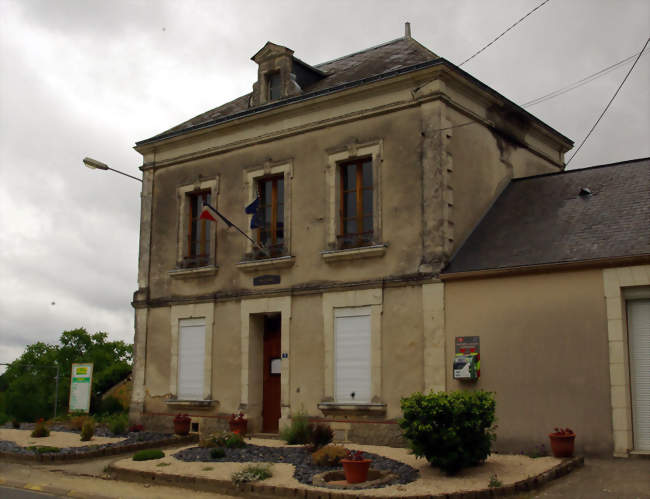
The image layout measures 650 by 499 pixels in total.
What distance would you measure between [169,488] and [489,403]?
5.06 meters

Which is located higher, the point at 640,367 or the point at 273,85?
the point at 273,85

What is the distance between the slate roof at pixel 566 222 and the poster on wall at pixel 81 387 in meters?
10.1

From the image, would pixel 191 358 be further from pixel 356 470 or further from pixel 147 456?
pixel 356 470

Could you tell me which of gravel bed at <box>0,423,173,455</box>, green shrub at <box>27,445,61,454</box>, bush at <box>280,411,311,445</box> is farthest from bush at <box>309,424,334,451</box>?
green shrub at <box>27,445,61,454</box>

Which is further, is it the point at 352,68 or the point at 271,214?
the point at 352,68

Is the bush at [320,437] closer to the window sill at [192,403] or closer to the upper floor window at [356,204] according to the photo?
the upper floor window at [356,204]

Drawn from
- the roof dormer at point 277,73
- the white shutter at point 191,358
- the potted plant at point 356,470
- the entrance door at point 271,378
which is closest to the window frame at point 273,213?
the entrance door at point 271,378

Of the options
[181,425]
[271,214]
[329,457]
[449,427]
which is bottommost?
[329,457]

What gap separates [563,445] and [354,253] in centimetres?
569

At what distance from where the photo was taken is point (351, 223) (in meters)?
16.2

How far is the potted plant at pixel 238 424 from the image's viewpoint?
16.4 m

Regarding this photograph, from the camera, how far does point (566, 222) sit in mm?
14047

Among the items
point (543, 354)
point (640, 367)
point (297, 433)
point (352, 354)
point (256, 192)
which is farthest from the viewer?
point (256, 192)

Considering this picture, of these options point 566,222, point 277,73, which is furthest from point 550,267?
point 277,73
